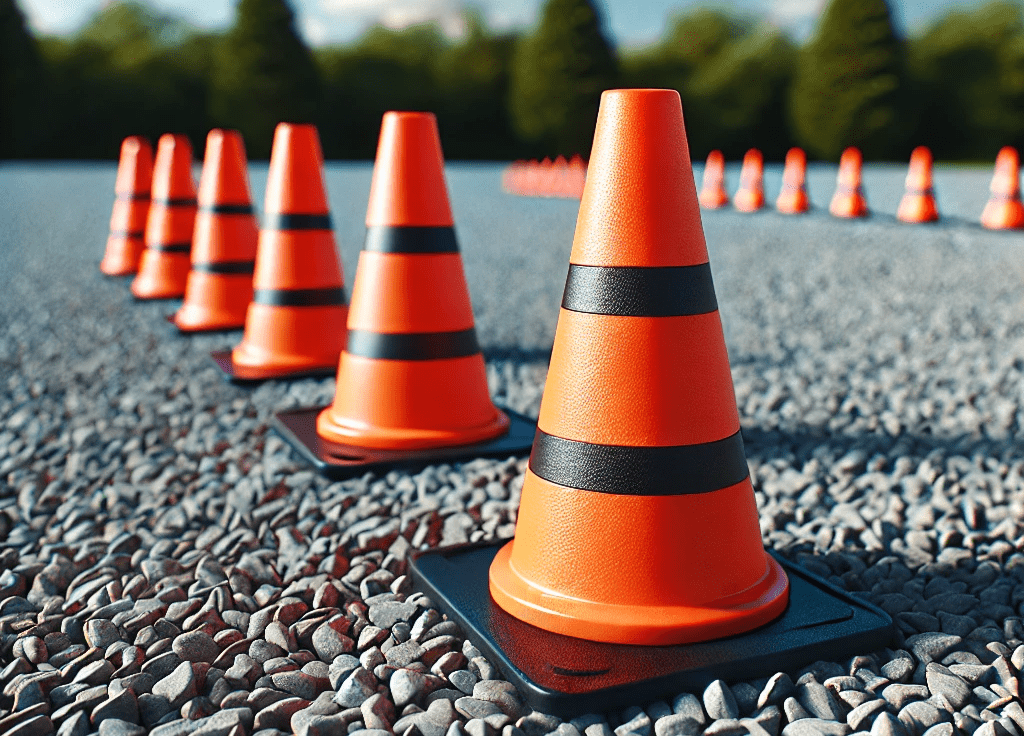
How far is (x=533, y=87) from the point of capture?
3472 cm

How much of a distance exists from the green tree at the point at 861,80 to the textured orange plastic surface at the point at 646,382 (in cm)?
3123

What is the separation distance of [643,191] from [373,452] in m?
1.51

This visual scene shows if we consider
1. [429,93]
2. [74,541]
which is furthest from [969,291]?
[429,93]

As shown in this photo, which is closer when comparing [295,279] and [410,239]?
[410,239]

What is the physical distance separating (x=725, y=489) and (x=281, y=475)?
1.56 meters

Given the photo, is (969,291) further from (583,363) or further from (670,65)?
(670,65)

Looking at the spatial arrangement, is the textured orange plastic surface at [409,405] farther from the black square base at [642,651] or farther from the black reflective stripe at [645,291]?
the black reflective stripe at [645,291]

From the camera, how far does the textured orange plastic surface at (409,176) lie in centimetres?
325

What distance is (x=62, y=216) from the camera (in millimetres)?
12719

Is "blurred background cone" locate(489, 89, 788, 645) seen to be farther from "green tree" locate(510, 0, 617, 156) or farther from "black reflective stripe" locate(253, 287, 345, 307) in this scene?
"green tree" locate(510, 0, 617, 156)

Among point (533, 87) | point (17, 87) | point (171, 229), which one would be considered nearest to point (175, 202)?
point (171, 229)

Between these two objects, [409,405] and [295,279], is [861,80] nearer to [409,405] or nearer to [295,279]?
[295,279]

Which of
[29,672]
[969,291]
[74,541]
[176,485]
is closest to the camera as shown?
[29,672]

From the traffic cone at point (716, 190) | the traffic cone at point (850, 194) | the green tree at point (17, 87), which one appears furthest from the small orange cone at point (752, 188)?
the green tree at point (17, 87)
